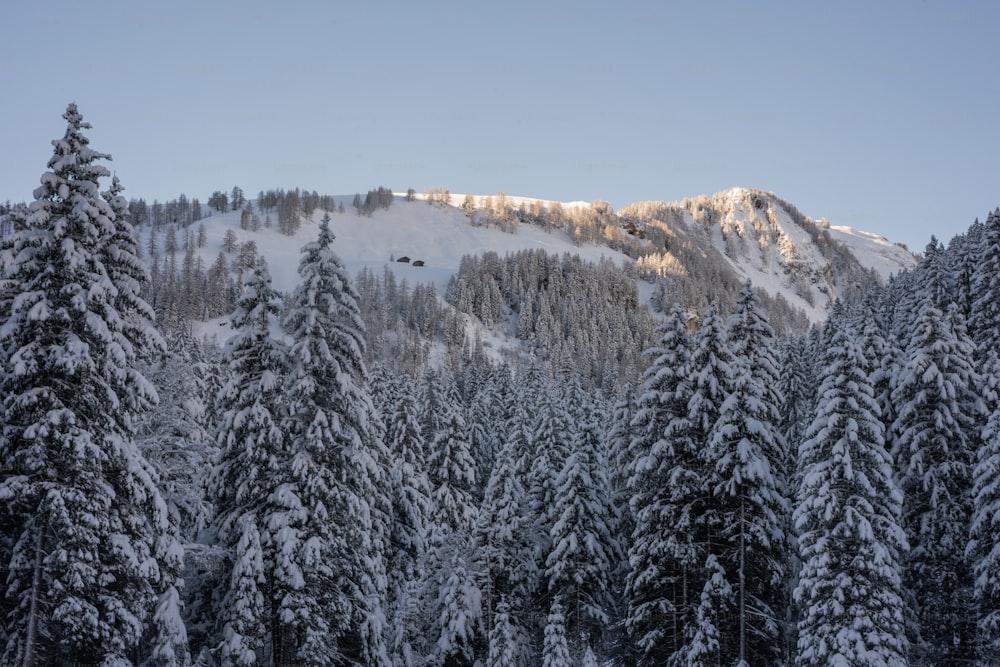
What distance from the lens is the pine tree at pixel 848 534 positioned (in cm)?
2225

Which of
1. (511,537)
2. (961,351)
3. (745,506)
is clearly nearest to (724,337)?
(745,506)

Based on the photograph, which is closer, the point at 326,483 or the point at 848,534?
the point at 326,483

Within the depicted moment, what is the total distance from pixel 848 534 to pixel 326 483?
16.2m

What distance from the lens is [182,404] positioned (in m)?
21.2

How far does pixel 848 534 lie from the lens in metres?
22.8

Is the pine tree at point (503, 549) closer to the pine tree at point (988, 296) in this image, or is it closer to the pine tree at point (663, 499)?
the pine tree at point (663, 499)

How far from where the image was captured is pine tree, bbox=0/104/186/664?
15.5 meters

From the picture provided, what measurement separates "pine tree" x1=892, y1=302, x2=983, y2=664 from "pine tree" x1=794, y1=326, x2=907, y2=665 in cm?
327

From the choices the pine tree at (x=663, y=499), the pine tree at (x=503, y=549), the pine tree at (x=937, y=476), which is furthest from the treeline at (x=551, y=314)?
the pine tree at (x=663, y=499)

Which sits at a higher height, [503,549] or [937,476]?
[937,476]

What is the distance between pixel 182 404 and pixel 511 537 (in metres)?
18.2

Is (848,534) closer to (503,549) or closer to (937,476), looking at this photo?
(937,476)

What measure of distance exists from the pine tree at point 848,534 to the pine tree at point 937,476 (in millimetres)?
3275

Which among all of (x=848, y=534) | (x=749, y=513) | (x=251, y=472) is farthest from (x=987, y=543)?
(x=251, y=472)
